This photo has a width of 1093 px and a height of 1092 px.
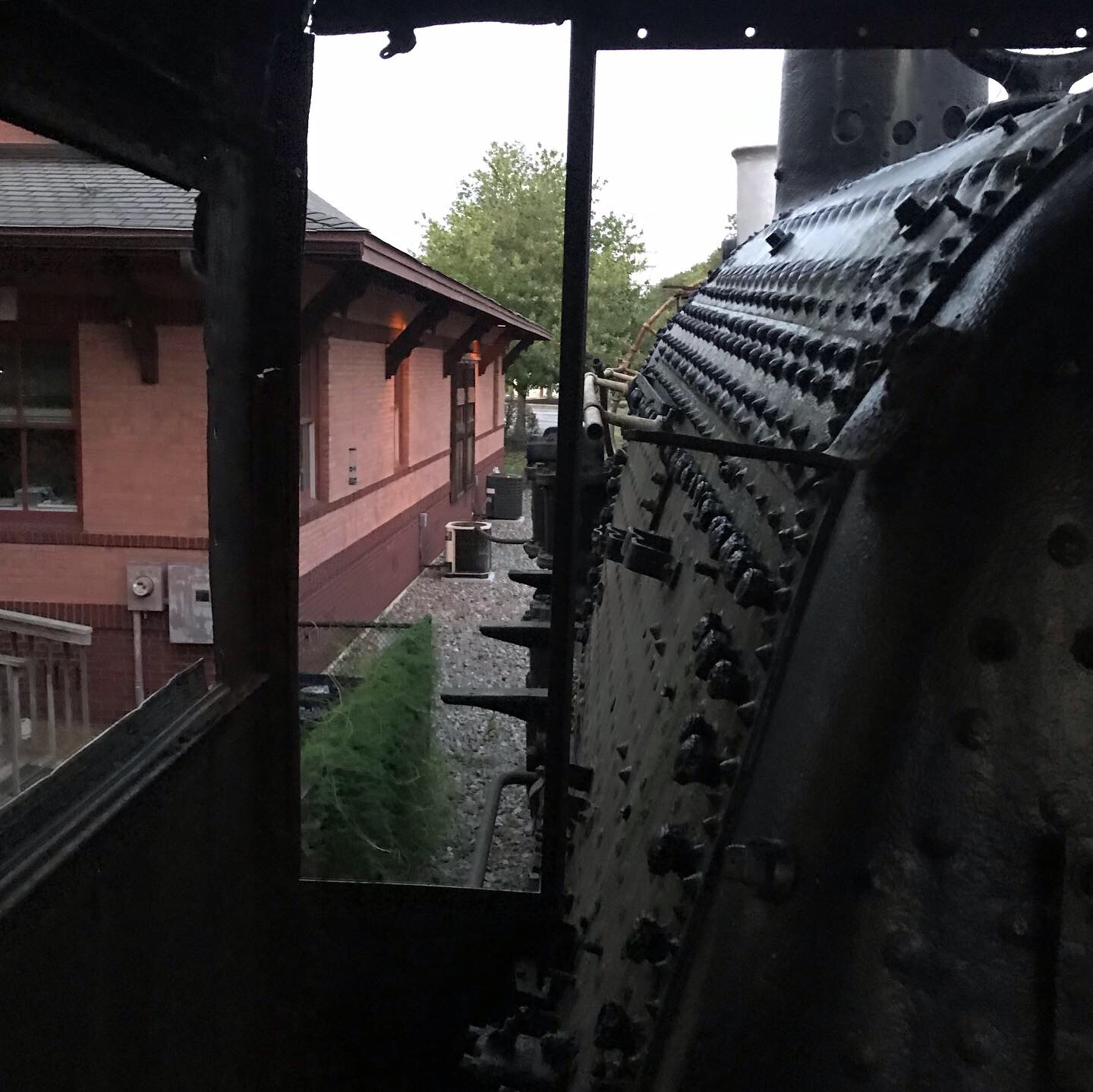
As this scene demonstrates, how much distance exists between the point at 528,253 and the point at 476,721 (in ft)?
60.8

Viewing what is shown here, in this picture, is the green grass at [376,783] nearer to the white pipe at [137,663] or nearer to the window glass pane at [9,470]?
the white pipe at [137,663]

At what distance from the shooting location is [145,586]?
23.9ft

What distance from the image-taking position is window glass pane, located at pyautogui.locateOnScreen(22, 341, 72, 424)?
23.7 feet

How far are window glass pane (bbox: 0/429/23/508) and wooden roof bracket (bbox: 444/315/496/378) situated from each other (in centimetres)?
797

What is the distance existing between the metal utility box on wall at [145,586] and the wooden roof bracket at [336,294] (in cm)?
211

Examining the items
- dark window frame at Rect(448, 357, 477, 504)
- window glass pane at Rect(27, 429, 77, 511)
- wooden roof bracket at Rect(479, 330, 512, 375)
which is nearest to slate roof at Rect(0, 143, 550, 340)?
window glass pane at Rect(27, 429, 77, 511)

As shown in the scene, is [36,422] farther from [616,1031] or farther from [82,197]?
[616,1031]

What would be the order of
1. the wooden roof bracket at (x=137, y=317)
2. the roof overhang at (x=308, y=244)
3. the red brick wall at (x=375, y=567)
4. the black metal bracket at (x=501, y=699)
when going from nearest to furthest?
the black metal bracket at (x=501, y=699) → the roof overhang at (x=308, y=244) → the wooden roof bracket at (x=137, y=317) → the red brick wall at (x=375, y=567)

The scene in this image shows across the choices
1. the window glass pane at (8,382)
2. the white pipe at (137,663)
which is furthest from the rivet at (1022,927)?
the window glass pane at (8,382)

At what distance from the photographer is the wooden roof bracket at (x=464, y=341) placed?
14758mm

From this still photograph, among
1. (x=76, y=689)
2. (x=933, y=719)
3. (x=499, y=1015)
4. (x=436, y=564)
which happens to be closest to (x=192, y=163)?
(x=933, y=719)

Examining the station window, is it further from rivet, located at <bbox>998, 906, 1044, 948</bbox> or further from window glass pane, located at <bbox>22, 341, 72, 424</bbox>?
rivet, located at <bbox>998, 906, 1044, 948</bbox>

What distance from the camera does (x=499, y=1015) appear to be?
2.42 meters

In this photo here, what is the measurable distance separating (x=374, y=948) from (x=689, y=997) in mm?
1523
